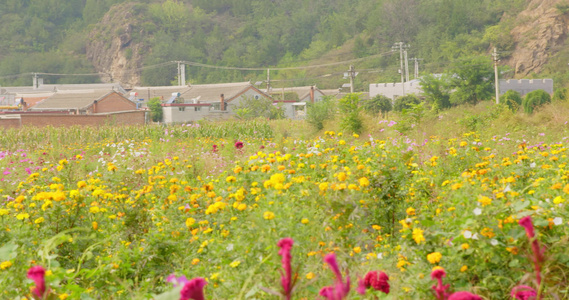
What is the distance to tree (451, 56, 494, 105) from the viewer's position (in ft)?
125

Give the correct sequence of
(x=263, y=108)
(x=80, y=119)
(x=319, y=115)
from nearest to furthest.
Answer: (x=319, y=115)
(x=80, y=119)
(x=263, y=108)

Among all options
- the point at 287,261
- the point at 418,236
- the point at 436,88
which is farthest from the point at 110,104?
the point at 287,261

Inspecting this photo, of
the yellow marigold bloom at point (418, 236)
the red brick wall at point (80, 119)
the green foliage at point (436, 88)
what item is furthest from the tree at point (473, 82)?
the yellow marigold bloom at point (418, 236)

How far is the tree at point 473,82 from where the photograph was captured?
125ft

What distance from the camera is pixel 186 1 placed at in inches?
4377

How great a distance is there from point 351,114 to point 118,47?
→ 83465 millimetres

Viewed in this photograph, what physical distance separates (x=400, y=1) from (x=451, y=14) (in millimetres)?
10444

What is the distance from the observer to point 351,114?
45.7 ft

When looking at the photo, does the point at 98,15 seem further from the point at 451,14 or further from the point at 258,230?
the point at 258,230

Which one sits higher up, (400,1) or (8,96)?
(400,1)

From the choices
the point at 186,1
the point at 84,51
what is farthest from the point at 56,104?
the point at 186,1

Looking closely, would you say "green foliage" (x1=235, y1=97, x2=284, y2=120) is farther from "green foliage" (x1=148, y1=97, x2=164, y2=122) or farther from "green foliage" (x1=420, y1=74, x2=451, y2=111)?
"green foliage" (x1=420, y1=74, x2=451, y2=111)

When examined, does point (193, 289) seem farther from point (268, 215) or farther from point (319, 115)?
point (319, 115)

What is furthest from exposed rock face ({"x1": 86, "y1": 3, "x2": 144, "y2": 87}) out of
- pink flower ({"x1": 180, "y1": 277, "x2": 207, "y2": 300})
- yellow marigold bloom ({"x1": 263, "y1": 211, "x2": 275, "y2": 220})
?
pink flower ({"x1": 180, "y1": 277, "x2": 207, "y2": 300})
